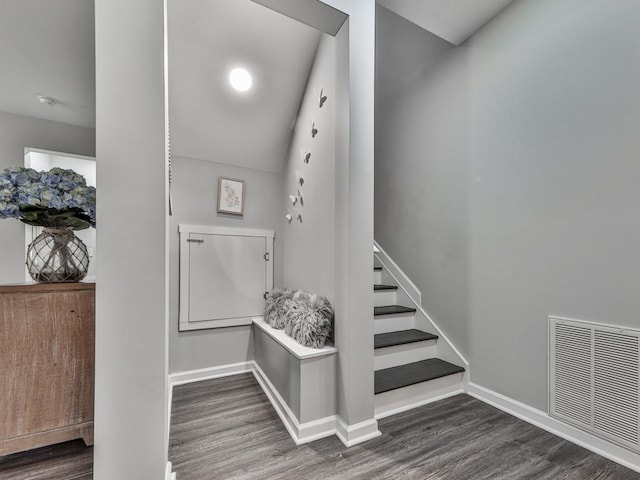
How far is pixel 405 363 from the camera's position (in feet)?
7.24

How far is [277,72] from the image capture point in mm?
2275

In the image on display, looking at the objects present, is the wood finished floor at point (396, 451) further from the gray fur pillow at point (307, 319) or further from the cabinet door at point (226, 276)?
the cabinet door at point (226, 276)

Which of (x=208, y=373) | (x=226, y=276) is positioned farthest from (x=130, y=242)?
(x=208, y=373)

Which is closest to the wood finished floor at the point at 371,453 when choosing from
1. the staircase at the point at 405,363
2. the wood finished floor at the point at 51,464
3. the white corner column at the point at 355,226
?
the wood finished floor at the point at 51,464

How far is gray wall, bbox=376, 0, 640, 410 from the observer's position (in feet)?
4.81

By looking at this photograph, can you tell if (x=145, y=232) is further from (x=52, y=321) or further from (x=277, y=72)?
(x=277, y=72)

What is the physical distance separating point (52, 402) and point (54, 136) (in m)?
1.85

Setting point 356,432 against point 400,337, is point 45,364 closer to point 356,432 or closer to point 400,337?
point 356,432

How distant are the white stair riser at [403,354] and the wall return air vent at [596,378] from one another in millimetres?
797

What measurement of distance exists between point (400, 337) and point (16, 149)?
121 inches

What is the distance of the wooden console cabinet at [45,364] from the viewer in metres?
1.07

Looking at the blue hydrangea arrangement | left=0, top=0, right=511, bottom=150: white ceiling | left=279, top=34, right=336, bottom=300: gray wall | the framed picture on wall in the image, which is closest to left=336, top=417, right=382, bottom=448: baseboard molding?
left=279, top=34, right=336, bottom=300: gray wall

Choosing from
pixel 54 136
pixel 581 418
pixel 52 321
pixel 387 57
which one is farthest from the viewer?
pixel 387 57

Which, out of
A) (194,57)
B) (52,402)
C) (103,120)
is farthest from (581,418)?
(194,57)
